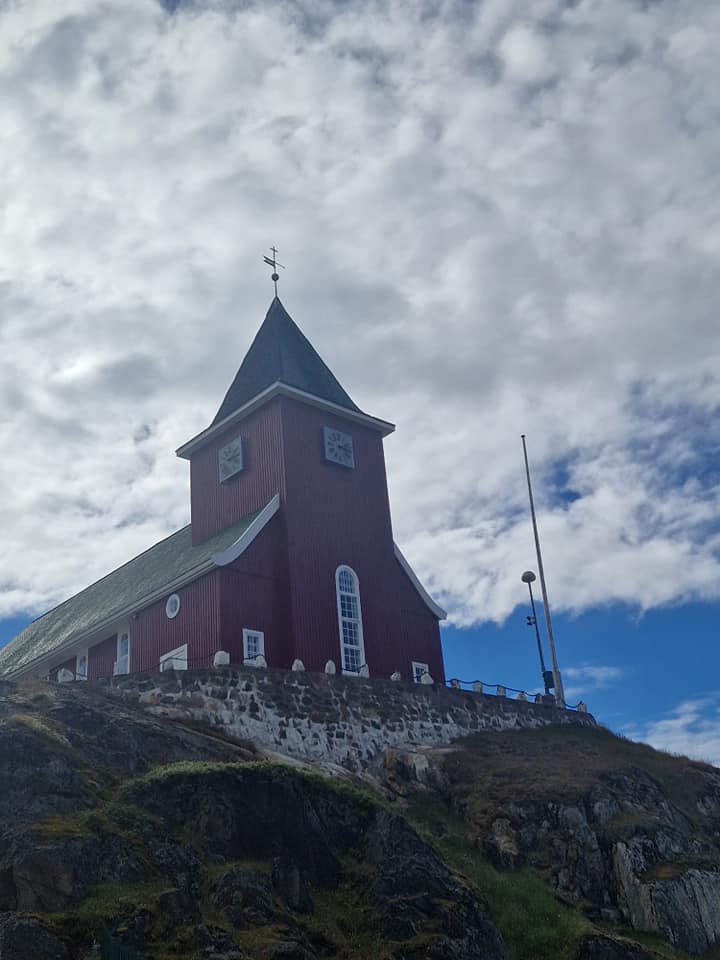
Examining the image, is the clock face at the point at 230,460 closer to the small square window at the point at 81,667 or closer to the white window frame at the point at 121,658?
the white window frame at the point at 121,658

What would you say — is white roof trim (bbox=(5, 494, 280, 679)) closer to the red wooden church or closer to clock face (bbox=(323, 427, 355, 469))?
the red wooden church

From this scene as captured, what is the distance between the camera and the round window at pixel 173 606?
35250 millimetres

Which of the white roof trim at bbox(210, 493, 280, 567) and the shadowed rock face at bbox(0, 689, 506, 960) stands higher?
the white roof trim at bbox(210, 493, 280, 567)

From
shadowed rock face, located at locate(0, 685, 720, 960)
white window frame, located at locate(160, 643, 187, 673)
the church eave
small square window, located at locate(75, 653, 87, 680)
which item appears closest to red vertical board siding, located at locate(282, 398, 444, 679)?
the church eave

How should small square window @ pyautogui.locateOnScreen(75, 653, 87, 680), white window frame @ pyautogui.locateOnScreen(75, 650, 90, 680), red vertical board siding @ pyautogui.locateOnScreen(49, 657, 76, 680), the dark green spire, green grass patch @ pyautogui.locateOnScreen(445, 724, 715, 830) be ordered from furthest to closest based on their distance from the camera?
1. red vertical board siding @ pyautogui.locateOnScreen(49, 657, 76, 680)
2. small square window @ pyautogui.locateOnScreen(75, 653, 87, 680)
3. white window frame @ pyautogui.locateOnScreen(75, 650, 90, 680)
4. the dark green spire
5. green grass patch @ pyautogui.locateOnScreen(445, 724, 715, 830)

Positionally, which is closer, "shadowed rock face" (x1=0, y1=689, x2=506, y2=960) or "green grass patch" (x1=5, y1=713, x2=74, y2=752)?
"shadowed rock face" (x1=0, y1=689, x2=506, y2=960)

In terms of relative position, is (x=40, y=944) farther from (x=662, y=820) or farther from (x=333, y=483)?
(x=333, y=483)

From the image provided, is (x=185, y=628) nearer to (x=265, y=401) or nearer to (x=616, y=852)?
(x=265, y=401)

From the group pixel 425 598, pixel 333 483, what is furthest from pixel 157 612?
pixel 425 598

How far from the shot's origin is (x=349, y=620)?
36.2 metres

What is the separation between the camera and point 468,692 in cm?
3547

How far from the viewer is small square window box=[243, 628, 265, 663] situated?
33125mm

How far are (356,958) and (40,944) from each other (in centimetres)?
562

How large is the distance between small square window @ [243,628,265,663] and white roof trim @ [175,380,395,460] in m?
8.79
